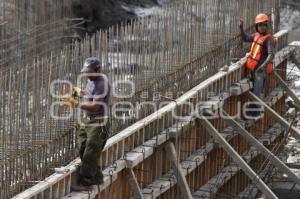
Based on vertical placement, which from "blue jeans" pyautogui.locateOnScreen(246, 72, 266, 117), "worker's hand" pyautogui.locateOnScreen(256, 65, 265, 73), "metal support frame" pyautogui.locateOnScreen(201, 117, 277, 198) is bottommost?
"metal support frame" pyautogui.locateOnScreen(201, 117, 277, 198)

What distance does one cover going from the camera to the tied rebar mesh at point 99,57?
9088 millimetres

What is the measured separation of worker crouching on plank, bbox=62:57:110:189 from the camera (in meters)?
9.42

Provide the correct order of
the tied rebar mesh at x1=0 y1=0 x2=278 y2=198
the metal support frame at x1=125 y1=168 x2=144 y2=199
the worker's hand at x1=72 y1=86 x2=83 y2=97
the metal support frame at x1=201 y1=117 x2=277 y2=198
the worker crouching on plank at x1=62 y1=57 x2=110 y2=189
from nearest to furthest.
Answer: the tied rebar mesh at x1=0 y1=0 x2=278 y2=198 → the worker crouching on plank at x1=62 y1=57 x2=110 y2=189 → the worker's hand at x1=72 y1=86 x2=83 y2=97 → the metal support frame at x1=125 y1=168 x2=144 y2=199 → the metal support frame at x1=201 y1=117 x2=277 y2=198

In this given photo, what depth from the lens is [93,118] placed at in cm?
962

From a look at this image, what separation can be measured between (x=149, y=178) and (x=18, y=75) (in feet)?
11.6

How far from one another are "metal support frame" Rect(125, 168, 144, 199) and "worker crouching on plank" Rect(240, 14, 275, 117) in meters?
4.62

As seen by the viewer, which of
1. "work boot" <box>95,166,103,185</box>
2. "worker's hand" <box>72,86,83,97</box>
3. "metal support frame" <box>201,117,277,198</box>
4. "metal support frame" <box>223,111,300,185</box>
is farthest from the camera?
"metal support frame" <box>223,111,300,185</box>

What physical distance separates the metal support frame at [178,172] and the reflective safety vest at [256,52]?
348 centimetres

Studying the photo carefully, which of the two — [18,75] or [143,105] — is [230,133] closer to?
[143,105]

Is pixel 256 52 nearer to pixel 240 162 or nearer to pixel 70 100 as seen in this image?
pixel 240 162

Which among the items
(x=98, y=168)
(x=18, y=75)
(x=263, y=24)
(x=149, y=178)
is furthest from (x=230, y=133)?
(x=18, y=75)

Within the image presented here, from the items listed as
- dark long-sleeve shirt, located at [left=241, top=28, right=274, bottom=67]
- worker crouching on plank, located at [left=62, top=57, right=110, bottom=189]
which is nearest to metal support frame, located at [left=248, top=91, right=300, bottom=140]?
dark long-sleeve shirt, located at [left=241, top=28, right=274, bottom=67]

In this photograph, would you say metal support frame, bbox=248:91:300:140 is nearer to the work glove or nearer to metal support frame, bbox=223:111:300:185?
metal support frame, bbox=223:111:300:185

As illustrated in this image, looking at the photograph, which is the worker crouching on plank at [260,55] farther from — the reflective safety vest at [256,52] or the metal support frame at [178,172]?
the metal support frame at [178,172]
